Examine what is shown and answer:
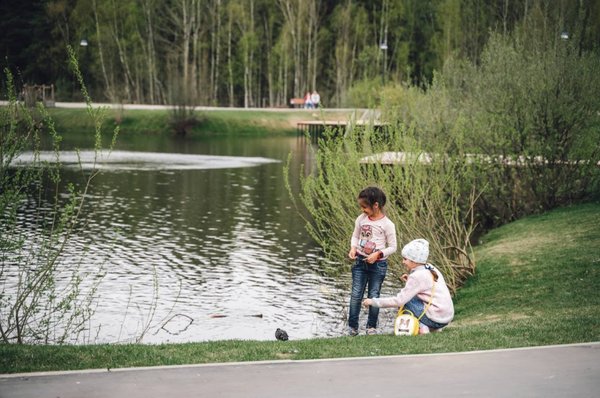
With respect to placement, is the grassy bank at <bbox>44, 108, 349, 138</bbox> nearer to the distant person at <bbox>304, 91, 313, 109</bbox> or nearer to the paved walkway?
the distant person at <bbox>304, 91, 313, 109</bbox>

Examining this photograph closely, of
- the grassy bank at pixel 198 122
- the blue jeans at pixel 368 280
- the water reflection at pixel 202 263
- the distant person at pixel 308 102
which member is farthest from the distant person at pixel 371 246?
the distant person at pixel 308 102

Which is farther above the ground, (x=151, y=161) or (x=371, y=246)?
(x=371, y=246)

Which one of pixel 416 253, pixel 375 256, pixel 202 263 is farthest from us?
pixel 202 263

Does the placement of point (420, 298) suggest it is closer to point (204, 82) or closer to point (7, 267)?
point (7, 267)

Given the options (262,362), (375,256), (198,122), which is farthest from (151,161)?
(262,362)

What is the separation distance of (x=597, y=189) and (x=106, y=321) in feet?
48.9

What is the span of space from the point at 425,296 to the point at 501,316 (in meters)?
3.85

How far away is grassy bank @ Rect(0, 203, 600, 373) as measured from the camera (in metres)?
9.40

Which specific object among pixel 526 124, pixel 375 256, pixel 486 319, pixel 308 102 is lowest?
pixel 486 319

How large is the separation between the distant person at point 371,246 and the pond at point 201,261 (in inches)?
135

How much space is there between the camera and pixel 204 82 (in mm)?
86562

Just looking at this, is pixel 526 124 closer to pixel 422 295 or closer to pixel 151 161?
pixel 422 295

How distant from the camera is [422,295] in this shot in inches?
430

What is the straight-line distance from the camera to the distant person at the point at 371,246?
11641 millimetres
